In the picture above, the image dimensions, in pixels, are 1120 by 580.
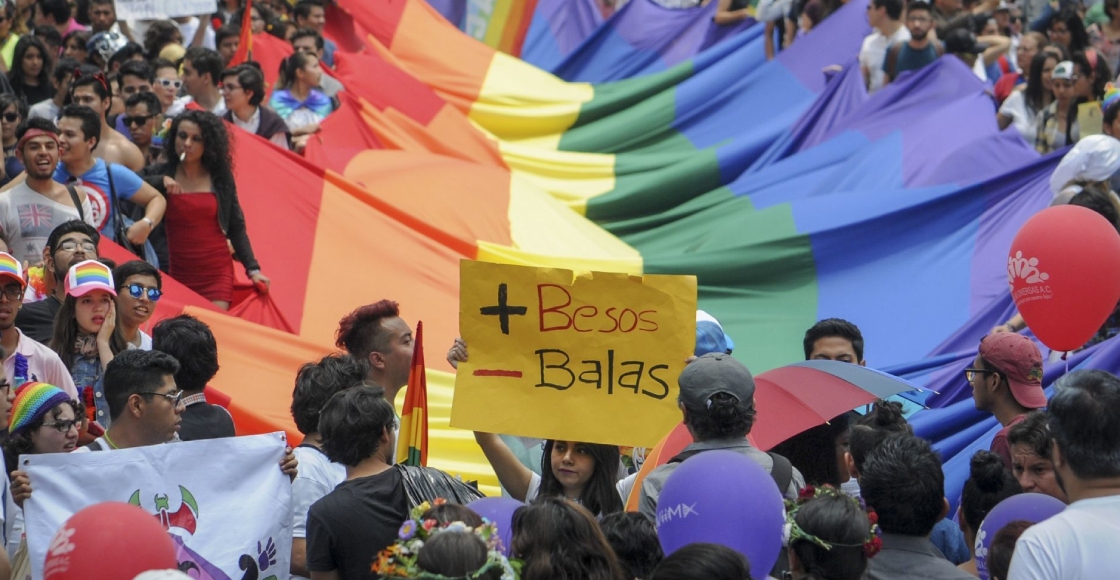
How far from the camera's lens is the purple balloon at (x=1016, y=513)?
3.43 m

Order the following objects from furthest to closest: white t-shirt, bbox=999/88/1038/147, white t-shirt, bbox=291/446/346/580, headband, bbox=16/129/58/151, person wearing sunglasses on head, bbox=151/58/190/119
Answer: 1. person wearing sunglasses on head, bbox=151/58/190/119
2. white t-shirt, bbox=999/88/1038/147
3. headband, bbox=16/129/58/151
4. white t-shirt, bbox=291/446/346/580

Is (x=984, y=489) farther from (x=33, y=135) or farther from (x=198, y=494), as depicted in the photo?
(x=33, y=135)

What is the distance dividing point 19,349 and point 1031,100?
6.37 meters

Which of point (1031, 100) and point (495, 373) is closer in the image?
point (495, 373)

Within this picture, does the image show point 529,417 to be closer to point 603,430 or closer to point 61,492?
point 603,430

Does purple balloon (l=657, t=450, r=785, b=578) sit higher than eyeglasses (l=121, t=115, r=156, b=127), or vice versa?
eyeglasses (l=121, t=115, r=156, b=127)

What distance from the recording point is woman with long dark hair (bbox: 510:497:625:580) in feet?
9.87

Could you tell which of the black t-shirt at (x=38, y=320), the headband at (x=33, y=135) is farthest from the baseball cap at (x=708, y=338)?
the headband at (x=33, y=135)

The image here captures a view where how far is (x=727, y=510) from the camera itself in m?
3.07

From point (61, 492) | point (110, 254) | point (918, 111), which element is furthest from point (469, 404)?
point (918, 111)

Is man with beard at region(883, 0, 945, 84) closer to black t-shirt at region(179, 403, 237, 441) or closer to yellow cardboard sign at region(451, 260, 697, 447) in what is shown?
yellow cardboard sign at region(451, 260, 697, 447)

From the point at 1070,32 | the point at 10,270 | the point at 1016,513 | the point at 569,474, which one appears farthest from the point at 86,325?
the point at 1070,32

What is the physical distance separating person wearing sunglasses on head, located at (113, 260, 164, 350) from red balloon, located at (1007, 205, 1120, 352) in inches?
131

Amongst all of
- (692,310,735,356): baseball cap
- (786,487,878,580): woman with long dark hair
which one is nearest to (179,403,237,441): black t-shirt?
(692,310,735,356): baseball cap
